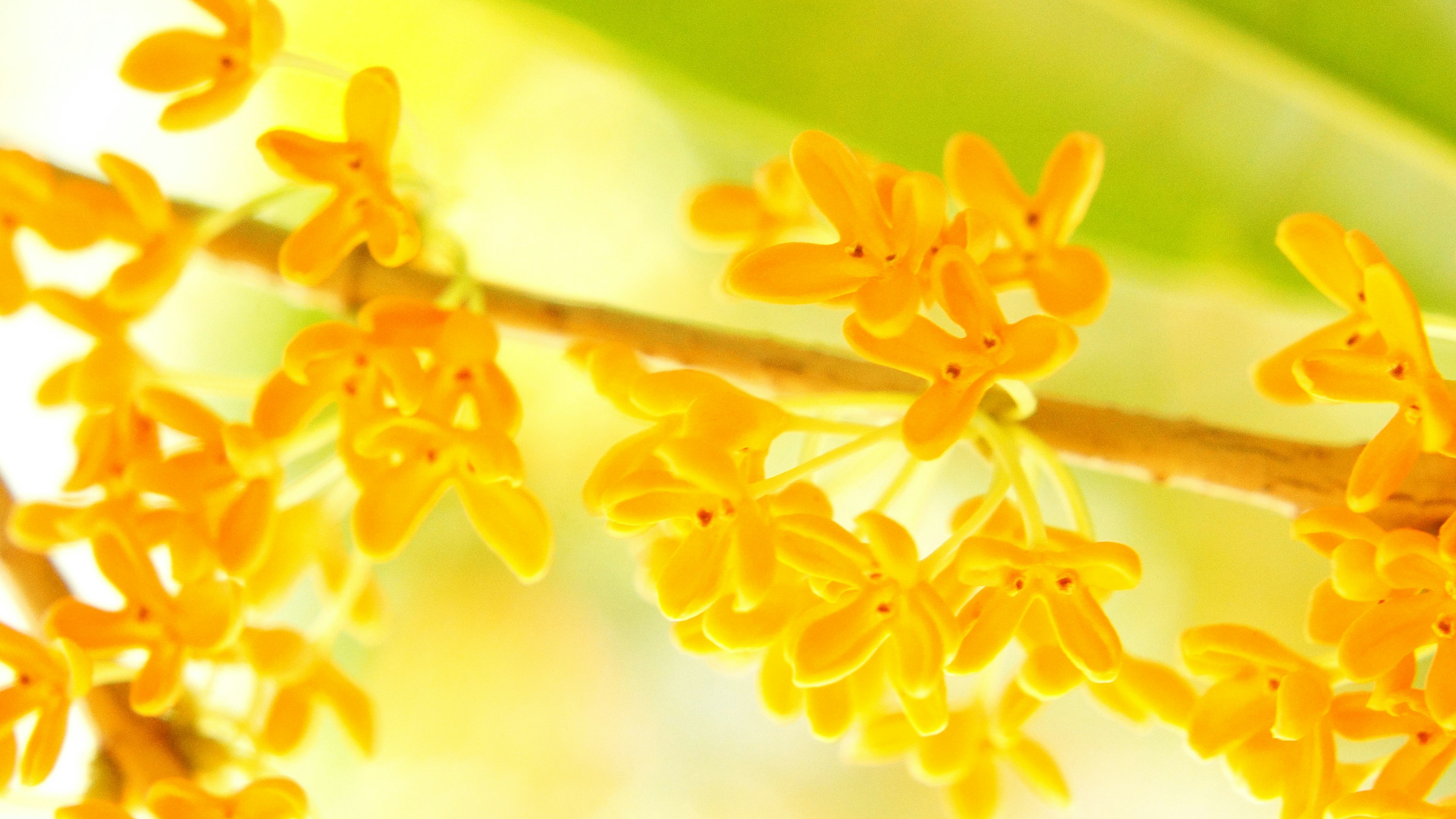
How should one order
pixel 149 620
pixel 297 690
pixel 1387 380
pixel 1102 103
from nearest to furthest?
pixel 1387 380
pixel 149 620
pixel 297 690
pixel 1102 103

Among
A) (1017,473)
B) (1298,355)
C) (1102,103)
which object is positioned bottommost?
(1017,473)

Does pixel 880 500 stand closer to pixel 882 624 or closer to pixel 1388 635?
pixel 882 624

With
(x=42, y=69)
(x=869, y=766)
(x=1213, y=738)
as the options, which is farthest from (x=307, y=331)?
(x=869, y=766)

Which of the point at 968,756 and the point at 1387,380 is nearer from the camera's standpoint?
the point at 1387,380

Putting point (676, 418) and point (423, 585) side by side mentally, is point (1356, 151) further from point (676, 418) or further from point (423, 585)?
point (423, 585)

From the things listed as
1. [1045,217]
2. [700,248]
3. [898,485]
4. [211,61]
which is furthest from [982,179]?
[700,248]

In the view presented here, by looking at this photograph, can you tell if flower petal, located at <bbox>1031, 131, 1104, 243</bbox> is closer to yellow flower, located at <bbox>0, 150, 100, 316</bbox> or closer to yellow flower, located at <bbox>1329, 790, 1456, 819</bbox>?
yellow flower, located at <bbox>1329, 790, 1456, 819</bbox>
